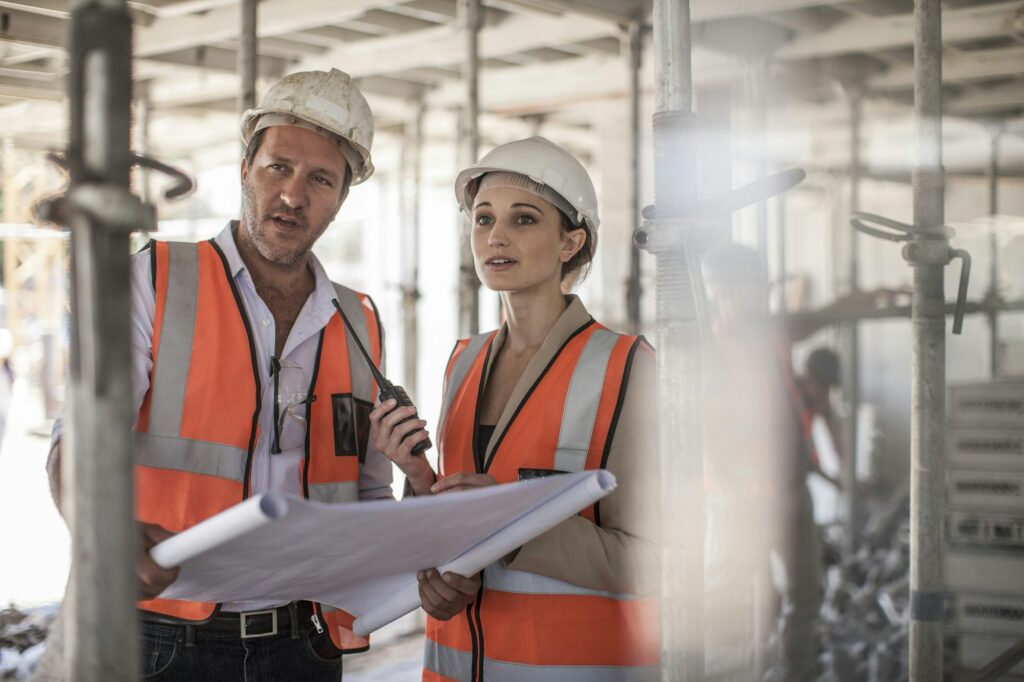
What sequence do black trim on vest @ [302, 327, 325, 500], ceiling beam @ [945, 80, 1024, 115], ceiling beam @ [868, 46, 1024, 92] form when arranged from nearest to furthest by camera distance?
black trim on vest @ [302, 327, 325, 500]
ceiling beam @ [868, 46, 1024, 92]
ceiling beam @ [945, 80, 1024, 115]

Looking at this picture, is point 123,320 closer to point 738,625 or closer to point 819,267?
point 738,625

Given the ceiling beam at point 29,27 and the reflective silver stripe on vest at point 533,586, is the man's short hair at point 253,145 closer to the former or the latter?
the reflective silver stripe on vest at point 533,586

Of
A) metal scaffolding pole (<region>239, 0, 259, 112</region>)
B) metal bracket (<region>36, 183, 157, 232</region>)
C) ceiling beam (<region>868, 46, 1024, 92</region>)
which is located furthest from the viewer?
ceiling beam (<region>868, 46, 1024, 92</region>)

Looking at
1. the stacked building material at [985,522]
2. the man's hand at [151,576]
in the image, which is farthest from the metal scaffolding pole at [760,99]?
the man's hand at [151,576]

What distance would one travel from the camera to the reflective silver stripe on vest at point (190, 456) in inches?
88.7

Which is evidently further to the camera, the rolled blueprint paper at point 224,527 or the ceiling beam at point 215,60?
the ceiling beam at point 215,60

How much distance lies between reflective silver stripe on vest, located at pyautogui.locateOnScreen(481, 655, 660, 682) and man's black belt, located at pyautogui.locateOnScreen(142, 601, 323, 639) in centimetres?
48

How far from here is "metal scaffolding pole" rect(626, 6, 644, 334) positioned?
5.73 meters


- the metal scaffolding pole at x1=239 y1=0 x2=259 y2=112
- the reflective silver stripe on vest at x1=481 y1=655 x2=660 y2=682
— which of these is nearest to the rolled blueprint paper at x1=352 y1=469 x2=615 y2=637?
the reflective silver stripe on vest at x1=481 y1=655 x2=660 y2=682

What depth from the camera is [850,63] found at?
7910 mm

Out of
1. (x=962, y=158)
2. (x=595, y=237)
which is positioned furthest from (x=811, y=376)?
(x=962, y=158)

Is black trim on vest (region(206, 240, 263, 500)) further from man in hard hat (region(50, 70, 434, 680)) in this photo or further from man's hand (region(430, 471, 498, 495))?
man's hand (region(430, 471, 498, 495))

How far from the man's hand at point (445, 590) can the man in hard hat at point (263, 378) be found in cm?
26

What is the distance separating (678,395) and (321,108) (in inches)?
48.6
